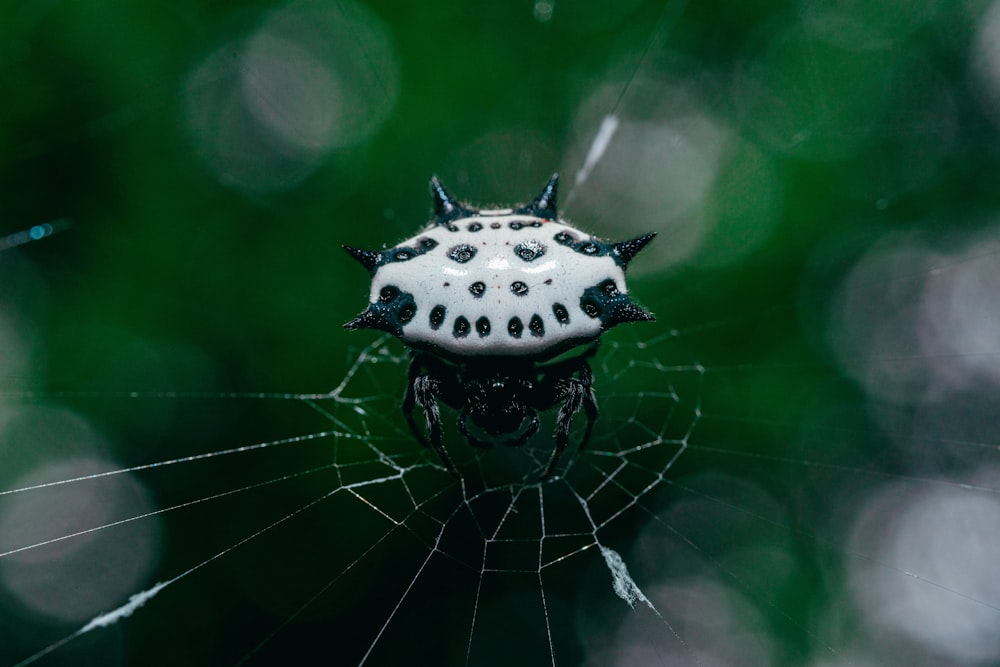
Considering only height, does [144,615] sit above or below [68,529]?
below

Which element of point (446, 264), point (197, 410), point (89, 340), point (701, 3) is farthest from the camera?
point (701, 3)

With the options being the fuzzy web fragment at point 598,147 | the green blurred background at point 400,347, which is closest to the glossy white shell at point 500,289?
the green blurred background at point 400,347

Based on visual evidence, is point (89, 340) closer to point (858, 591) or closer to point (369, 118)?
point (369, 118)

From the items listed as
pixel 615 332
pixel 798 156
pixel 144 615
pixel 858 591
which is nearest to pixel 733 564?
pixel 858 591

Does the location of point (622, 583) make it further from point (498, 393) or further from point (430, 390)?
point (430, 390)

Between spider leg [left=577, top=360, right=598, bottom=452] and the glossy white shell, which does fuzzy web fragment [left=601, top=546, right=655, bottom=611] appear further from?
the glossy white shell

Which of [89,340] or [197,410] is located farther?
[197,410]

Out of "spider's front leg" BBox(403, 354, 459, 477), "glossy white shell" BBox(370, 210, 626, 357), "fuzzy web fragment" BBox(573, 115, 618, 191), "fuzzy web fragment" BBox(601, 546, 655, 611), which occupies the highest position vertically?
"fuzzy web fragment" BBox(573, 115, 618, 191)

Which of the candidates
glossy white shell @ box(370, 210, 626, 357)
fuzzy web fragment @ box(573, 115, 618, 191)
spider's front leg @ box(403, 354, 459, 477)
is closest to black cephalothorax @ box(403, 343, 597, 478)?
spider's front leg @ box(403, 354, 459, 477)
